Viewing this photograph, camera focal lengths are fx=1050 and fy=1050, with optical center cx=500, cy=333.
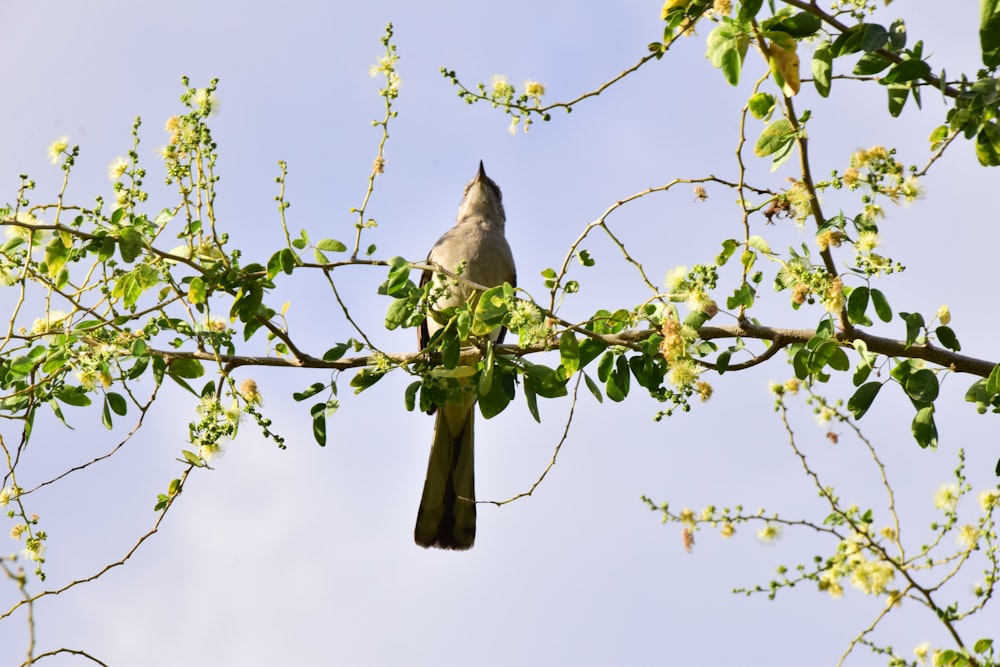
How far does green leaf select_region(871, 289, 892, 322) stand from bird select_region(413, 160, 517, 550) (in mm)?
2637

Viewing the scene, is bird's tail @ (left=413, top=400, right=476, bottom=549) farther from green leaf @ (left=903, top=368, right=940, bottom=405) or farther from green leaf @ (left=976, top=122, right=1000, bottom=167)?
green leaf @ (left=976, top=122, right=1000, bottom=167)

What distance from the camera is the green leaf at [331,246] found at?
3.64m

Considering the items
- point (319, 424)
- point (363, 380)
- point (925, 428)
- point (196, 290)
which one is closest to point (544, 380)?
point (363, 380)

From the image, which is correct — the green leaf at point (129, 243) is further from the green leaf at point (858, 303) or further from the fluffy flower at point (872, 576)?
the fluffy flower at point (872, 576)

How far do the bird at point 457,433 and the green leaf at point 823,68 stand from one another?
2837mm

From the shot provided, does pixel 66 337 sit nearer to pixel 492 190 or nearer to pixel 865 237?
pixel 865 237

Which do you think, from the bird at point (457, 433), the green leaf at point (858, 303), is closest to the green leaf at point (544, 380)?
the green leaf at point (858, 303)

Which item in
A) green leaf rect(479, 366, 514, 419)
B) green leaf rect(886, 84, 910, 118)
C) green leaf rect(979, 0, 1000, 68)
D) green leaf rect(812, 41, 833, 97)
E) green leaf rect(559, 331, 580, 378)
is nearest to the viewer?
green leaf rect(979, 0, 1000, 68)

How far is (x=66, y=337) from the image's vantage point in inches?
142

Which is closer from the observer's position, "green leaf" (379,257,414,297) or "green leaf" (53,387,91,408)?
"green leaf" (379,257,414,297)

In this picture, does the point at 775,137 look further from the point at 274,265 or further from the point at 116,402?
the point at 116,402

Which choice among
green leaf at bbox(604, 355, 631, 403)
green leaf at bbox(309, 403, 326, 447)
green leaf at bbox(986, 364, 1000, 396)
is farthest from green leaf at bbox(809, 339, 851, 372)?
green leaf at bbox(309, 403, 326, 447)

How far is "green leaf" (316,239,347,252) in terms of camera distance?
11.9ft

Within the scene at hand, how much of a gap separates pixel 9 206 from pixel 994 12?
3.32 m
